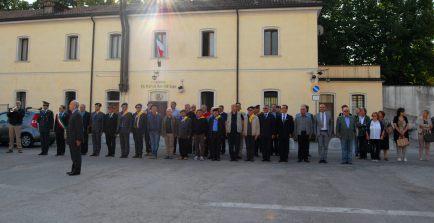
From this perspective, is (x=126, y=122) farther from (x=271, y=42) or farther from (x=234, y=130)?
(x=271, y=42)

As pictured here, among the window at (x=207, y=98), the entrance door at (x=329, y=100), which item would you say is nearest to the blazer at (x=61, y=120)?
the window at (x=207, y=98)

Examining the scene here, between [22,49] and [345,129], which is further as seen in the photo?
[22,49]

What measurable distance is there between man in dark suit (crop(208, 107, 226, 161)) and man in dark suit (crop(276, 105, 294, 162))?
187 centimetres

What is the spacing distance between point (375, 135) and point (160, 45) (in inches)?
540

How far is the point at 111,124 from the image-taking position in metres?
14.1

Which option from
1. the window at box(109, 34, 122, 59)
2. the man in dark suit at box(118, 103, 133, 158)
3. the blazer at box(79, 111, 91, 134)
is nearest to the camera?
the man in dark suit at box(118, 103, 133, 158)

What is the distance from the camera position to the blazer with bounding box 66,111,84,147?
941 cm

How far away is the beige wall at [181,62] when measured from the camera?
22156mm

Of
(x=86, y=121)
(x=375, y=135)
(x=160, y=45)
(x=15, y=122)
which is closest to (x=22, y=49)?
(x=160, y=45)

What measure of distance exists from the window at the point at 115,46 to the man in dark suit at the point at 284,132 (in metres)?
14.3

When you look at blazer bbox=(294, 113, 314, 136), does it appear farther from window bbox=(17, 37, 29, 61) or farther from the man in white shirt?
window bbox=(17, 37, 29, 61)

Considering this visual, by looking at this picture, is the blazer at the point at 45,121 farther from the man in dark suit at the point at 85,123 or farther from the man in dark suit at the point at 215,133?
the man in dark suit at the point at 215,133

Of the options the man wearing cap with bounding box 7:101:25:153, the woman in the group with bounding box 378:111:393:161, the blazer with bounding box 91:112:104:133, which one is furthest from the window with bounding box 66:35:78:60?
the woman in the group with bounding box 378:111:393:161

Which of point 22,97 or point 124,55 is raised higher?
point 124,55
